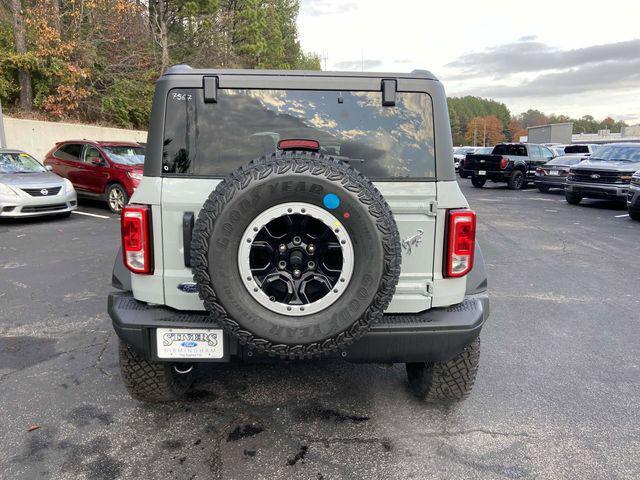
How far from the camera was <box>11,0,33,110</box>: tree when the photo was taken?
16.8m

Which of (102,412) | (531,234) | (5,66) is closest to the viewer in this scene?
(102,412)

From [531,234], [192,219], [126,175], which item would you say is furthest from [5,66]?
[192,219]

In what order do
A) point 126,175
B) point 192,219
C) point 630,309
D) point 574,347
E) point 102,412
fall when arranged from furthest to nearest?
point 126,175 → point 630,309 → point 574,347 → point 102,412 → point 192,219

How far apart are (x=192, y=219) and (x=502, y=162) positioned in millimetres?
18680

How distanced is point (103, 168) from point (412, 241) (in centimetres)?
1028

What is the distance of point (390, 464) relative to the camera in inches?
103

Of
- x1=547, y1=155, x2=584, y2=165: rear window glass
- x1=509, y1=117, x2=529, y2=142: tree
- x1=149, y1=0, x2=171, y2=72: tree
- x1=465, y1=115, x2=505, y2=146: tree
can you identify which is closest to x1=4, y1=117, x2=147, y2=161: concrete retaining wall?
x1=149, y1=0, x2=171, y2=72: tree

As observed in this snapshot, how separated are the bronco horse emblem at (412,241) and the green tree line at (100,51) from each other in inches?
723

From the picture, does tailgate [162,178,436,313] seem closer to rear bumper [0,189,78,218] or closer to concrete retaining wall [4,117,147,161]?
rear bumper [0,189,78,218]

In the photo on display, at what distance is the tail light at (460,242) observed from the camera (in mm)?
2672

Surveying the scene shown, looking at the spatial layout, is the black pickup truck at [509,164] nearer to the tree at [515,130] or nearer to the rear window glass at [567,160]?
the rear window glass at [567,160]

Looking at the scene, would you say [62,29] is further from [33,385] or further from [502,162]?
[33,385]

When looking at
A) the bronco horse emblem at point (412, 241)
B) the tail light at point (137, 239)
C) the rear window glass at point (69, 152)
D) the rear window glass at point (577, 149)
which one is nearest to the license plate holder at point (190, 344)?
the tail light at point (137, 239)

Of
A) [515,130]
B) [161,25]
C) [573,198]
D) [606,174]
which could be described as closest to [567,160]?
[573,198]
